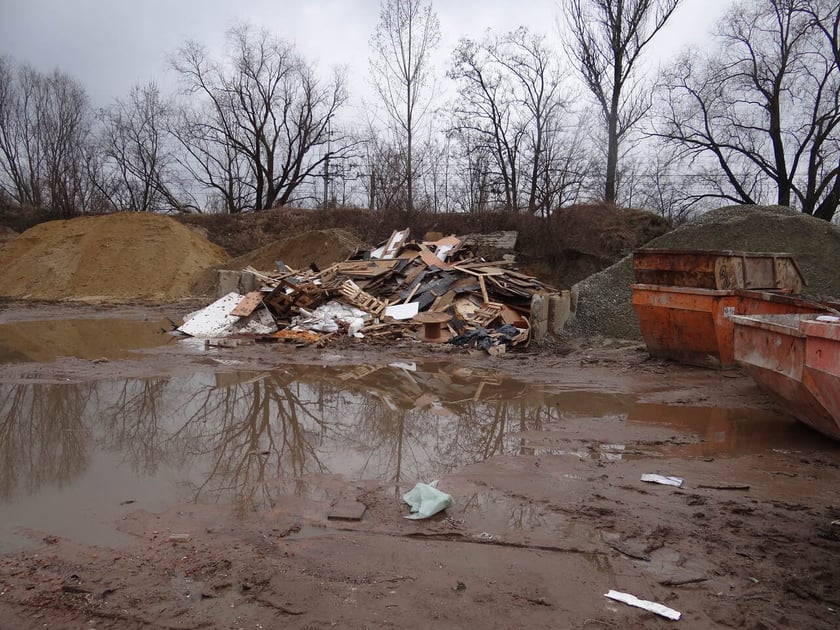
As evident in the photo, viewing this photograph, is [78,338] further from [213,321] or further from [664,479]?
[664,479]

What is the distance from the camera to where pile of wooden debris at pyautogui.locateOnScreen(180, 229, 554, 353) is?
41.2ft

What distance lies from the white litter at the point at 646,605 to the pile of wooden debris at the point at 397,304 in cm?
852

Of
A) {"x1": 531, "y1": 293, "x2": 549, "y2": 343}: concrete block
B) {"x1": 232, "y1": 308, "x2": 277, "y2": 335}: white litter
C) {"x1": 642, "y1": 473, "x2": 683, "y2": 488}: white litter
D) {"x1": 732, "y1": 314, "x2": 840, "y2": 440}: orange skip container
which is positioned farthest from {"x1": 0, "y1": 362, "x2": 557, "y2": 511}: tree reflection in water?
{"x1": 232, "y1": 308, "x2": 277, "y2": 335}: white litter

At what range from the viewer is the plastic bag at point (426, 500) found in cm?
393

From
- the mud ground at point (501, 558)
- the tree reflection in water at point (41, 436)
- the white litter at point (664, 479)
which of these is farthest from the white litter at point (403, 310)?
the white litter at point (664, 479)

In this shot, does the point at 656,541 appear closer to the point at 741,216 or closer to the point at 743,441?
the point at 743,441

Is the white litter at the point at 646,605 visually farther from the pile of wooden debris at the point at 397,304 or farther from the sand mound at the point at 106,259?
the sand mound at the point at 106,259

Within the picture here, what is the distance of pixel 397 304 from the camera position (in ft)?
45.8

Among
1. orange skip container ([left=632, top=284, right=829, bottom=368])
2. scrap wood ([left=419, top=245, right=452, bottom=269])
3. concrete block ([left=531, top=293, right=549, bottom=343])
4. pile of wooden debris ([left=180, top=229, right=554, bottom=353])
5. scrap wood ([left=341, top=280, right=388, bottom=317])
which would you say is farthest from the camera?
scrap wood ([left=419, top=245, right=452, bottom=269])

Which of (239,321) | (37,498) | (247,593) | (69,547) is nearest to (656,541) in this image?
(247,593)

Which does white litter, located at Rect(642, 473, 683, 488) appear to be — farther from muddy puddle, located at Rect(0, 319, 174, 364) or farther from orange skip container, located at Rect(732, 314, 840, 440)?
muddy puddle, located at Rect(0, 319, 174, 364)

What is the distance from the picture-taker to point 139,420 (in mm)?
6418

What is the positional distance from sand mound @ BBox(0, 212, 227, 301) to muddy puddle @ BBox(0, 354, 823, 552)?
683 inches

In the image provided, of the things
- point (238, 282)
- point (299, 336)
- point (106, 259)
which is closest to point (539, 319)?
point (299, 336)
